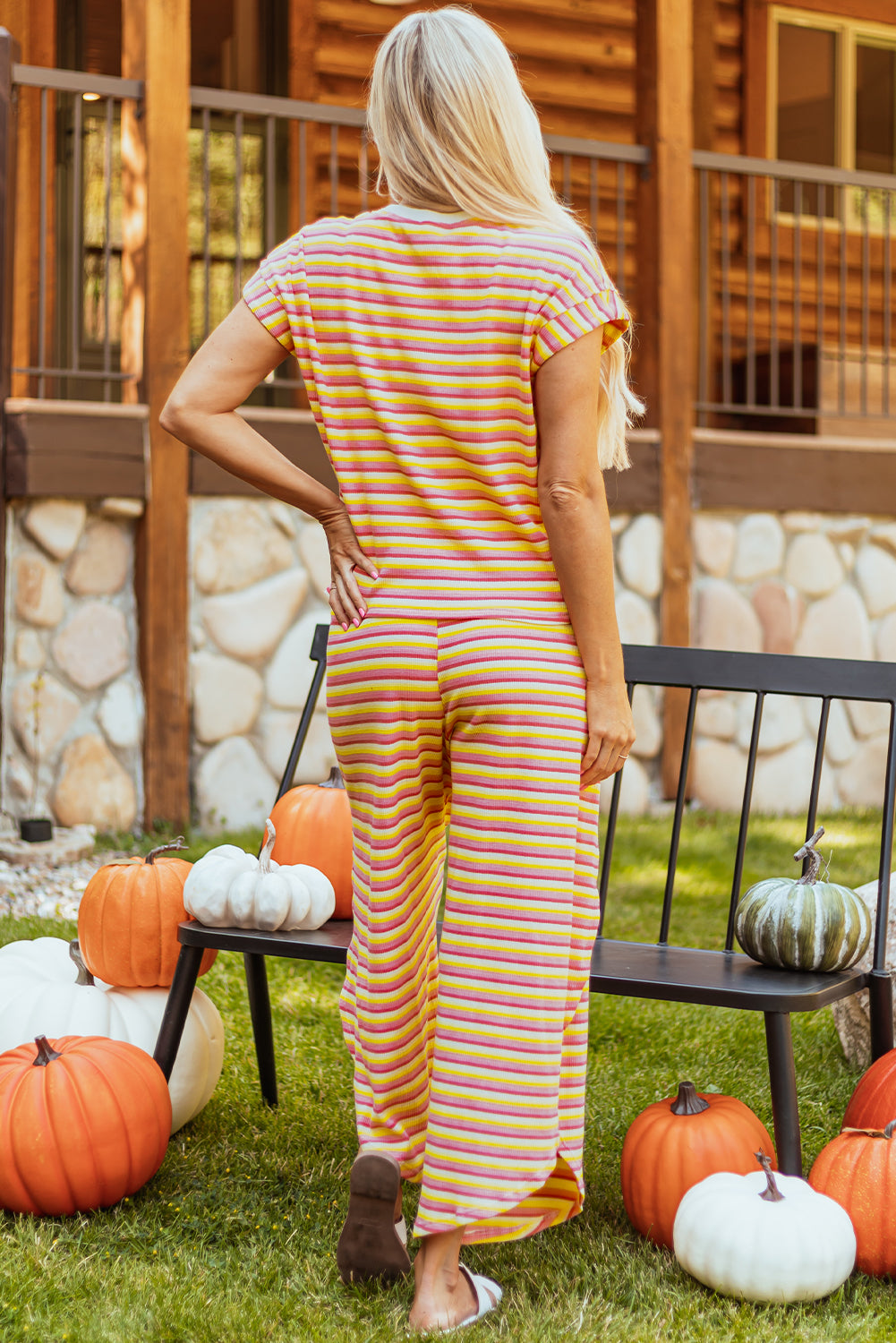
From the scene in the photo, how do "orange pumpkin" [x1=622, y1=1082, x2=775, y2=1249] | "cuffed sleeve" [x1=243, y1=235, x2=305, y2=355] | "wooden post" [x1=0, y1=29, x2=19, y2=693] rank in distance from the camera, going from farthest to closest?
"wooden post" [x1=0, y1=29, x2=19, y2=693] < "orange pumpkin" [x1=622, y1=1082, x2=775, y2=1249] < "cuffed sleeve" [x1=243, y1=235, x2=305, y2=355]

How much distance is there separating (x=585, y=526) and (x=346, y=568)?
0.34 meters

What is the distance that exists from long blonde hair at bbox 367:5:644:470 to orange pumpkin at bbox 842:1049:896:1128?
1478 millimetres

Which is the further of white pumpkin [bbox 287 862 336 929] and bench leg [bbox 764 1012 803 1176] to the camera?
white pumpkin [bbox 287 862 336 929]

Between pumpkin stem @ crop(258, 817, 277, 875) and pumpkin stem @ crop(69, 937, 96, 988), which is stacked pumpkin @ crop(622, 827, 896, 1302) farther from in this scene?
pumpkin stem @ crop(69, 937, 96, 988)

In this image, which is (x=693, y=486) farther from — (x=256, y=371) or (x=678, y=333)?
(x=256, y=371)

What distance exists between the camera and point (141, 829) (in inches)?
216

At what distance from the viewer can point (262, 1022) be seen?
288 cm

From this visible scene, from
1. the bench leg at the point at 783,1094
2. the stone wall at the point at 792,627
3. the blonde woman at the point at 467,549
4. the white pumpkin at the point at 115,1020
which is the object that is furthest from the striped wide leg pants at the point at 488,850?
the stone wall at the point at 792,627

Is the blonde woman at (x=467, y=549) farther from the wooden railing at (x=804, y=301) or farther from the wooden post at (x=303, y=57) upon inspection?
the wooden post at (x=303, y=57)

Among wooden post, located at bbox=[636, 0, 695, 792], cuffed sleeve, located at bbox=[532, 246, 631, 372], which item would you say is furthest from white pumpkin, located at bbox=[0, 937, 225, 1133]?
wooden post, located at bbox=[636, 0, 695, 792]

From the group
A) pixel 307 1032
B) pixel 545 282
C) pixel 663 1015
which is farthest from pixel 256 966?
pixel 545 282

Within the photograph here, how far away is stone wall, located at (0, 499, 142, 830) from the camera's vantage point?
5.33m

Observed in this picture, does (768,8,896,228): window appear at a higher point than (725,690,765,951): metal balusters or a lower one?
higher

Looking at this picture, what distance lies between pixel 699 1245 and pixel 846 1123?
0.49m
